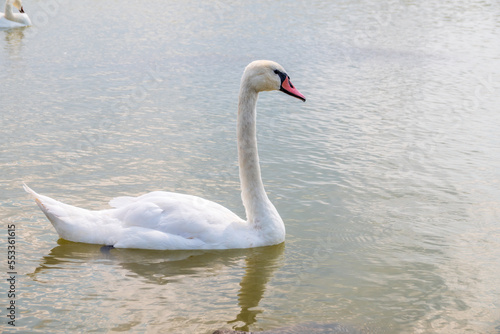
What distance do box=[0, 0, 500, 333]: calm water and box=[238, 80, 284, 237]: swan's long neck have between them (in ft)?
1.12

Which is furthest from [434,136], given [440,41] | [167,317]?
[440,41]

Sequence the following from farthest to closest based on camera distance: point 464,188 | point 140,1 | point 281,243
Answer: point 140,1
point 464,188
point 281,243

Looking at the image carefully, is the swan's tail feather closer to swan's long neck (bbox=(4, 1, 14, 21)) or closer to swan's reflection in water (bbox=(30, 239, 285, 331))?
swan's reflection in water (bbox=(30, 239, 285, 331))

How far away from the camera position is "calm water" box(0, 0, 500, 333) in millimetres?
5153

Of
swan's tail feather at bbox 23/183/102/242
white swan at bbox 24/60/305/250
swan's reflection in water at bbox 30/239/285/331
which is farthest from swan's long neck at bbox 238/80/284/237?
swan's tail feather at bbox 23/183/102/242

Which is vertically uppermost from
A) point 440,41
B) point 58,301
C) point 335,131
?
point 440,41

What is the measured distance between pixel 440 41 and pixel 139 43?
23.2 feet

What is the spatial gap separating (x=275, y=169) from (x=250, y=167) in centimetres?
184

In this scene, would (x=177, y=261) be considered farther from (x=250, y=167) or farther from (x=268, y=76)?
(x=268, y=76)

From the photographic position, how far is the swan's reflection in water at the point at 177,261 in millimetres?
5527

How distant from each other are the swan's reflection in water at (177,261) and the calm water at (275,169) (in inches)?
0.8

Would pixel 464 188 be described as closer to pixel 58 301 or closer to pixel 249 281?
pixel 249 281

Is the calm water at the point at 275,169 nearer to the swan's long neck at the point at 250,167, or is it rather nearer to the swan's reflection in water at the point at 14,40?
the swan's reflection in water at the point at 14,40

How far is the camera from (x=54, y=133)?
9.18 m
